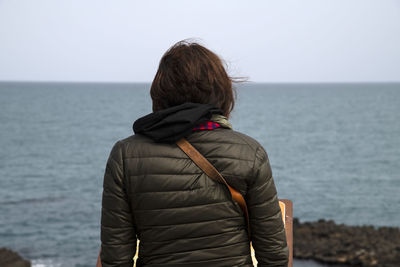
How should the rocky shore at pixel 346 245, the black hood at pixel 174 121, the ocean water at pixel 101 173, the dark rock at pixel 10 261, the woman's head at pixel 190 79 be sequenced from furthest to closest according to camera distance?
the ocean water at pixel 101 173 → the dark rock at pixel 10 261 → the rocky shore at pixel 346 245 → the woman's head at pixel 190 79 → the black hood at pixel 174 121

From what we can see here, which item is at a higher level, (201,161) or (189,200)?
(201,161)

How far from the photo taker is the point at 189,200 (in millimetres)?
1988

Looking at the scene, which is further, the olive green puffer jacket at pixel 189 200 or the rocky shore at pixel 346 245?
the rocky shore at pixel 346 245

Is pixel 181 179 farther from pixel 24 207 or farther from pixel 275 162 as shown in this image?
pixel 275 162

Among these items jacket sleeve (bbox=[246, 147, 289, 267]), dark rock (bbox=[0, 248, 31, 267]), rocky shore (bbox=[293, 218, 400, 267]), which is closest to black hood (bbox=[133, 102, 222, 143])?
jacket sleeve (bbox=[246, 147, 289, 267])

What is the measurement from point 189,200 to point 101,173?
37.0 meters

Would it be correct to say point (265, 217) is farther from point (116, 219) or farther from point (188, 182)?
point (116, 219)

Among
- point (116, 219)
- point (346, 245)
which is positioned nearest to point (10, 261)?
point (346, 245)

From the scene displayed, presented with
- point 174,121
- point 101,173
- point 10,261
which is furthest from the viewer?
point 101,173

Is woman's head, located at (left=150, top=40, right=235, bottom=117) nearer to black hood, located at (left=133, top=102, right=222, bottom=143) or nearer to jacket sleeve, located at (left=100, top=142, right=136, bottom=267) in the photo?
black hood, located at (left=133, top=102, right=222, bottom=143)

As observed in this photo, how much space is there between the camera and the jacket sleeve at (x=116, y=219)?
6.58 feet

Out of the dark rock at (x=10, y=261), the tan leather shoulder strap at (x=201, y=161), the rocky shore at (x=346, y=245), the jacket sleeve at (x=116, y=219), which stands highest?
the tan leather shoulder strap at (x=201, y=161)

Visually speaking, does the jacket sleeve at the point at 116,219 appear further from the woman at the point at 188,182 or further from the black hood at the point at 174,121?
the black hood at the point at 174,121

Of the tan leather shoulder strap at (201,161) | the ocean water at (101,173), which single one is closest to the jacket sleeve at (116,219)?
the tan leather shoulder strap at (201,161)
